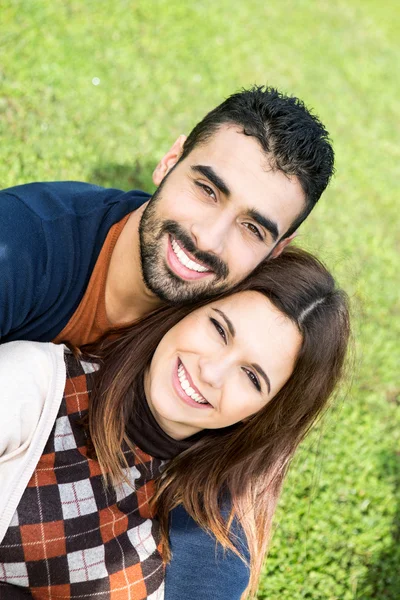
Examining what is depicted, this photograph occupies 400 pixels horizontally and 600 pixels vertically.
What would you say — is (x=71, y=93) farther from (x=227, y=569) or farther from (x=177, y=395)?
(x=227, y=569)

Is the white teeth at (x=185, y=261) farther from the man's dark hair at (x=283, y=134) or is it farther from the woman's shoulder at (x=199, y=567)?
the woman's shoulder at (x=199, y=567)

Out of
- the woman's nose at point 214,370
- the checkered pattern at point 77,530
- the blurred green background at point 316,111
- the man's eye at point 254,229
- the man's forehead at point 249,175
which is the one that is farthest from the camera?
the blurred green background at point 316,111

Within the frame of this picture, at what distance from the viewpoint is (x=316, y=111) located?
757cm

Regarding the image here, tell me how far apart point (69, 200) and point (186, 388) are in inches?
43.7

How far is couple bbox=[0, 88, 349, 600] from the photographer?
2.53 metres

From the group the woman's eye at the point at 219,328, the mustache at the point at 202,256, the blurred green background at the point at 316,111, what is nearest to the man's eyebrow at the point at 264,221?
the mustache at the point at 202,256

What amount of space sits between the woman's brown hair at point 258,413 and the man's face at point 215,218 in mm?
142

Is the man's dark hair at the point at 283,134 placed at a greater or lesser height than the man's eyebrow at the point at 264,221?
greater

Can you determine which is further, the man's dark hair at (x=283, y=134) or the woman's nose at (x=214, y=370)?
the man's dark hair at (x=283, y=134)

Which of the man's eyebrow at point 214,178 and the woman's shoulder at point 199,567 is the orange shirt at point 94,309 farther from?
the woman's shoulder at point 199,567

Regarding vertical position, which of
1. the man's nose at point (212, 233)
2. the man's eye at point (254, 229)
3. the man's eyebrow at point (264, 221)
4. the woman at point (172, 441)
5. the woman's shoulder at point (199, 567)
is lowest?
the woman's shoulder at point (199, 567)

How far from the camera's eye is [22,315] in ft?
9.30

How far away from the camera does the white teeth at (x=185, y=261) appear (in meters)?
2.90

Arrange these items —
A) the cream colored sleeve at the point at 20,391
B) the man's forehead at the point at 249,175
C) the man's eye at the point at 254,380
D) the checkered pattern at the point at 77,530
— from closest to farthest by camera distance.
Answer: the cream colored sleeve at the point at 20,391 < the checkered pattern at the point at 77,530 < the man's eye at the point at 254,380 < the man's forehead at the point at 249,175
